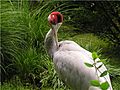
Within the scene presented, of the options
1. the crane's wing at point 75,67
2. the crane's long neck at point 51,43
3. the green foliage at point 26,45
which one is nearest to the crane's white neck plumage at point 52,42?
the crane's long neck at point 51,43

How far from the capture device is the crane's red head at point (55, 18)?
153 inches

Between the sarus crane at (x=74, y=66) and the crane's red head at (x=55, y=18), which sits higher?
the crane's red head at (x=55, y=18)

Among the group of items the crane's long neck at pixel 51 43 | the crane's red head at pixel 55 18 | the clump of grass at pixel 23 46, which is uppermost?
the crane's red head at pixel 55 18

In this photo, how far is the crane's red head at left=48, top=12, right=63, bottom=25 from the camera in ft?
12.7

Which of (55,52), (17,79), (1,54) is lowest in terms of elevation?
(17,79)

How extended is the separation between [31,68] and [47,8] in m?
1.14

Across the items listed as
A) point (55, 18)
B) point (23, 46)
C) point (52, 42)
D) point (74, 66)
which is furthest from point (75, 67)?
Answer: point (23, 46)

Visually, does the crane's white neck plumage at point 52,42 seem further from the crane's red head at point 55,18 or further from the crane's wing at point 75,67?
the crane's wing at point 75,67

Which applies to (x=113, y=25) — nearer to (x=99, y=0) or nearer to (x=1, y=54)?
(x=99, y=0)

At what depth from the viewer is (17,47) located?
5.59 m

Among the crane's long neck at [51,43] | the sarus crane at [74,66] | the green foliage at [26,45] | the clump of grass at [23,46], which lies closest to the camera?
the sarus crane at [74,66]

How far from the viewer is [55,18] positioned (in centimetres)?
391

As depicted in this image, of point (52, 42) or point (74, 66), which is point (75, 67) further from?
point (52, 42)

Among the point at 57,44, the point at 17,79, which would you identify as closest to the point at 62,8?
the point at 17,79
